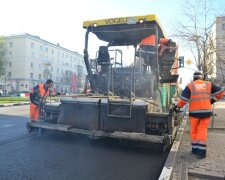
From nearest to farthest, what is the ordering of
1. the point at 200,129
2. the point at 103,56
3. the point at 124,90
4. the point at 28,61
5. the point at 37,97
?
1. the point at 200,129
2. the point at 124,90
3. the point at 103,56
4. the point at 37,97
5. the point at 28,61

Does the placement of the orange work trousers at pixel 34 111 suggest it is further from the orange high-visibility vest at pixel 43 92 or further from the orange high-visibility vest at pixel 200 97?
the orange high-visibility vest at pixel 200 97

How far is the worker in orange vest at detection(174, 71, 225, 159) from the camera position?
4.88 metres

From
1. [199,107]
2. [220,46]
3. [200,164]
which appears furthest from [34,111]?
[220,46]

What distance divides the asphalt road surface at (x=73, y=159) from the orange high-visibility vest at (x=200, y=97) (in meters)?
1.19

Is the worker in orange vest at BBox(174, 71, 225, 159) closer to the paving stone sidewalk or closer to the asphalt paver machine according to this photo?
the paving stone sidewalk

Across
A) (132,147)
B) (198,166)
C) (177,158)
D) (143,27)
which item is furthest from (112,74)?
(198,166)

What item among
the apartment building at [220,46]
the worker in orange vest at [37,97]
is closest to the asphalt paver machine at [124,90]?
the worker in orange vest at [37,97]

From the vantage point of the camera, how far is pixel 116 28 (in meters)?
6.41

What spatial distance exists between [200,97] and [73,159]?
2.67m

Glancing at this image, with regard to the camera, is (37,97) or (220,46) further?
(220,46)

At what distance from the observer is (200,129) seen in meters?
4.93

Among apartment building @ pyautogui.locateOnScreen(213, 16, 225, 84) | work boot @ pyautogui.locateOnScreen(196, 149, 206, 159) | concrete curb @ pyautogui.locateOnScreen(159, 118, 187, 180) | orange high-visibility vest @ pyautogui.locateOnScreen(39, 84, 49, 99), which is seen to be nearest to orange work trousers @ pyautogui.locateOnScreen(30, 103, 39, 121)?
orange high-visibility vest @ pyautogui.locateOnScreen(39, 84, 49, 99)

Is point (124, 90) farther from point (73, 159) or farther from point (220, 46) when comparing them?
point (220, 46)

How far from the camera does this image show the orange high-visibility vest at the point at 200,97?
5.02 metres
